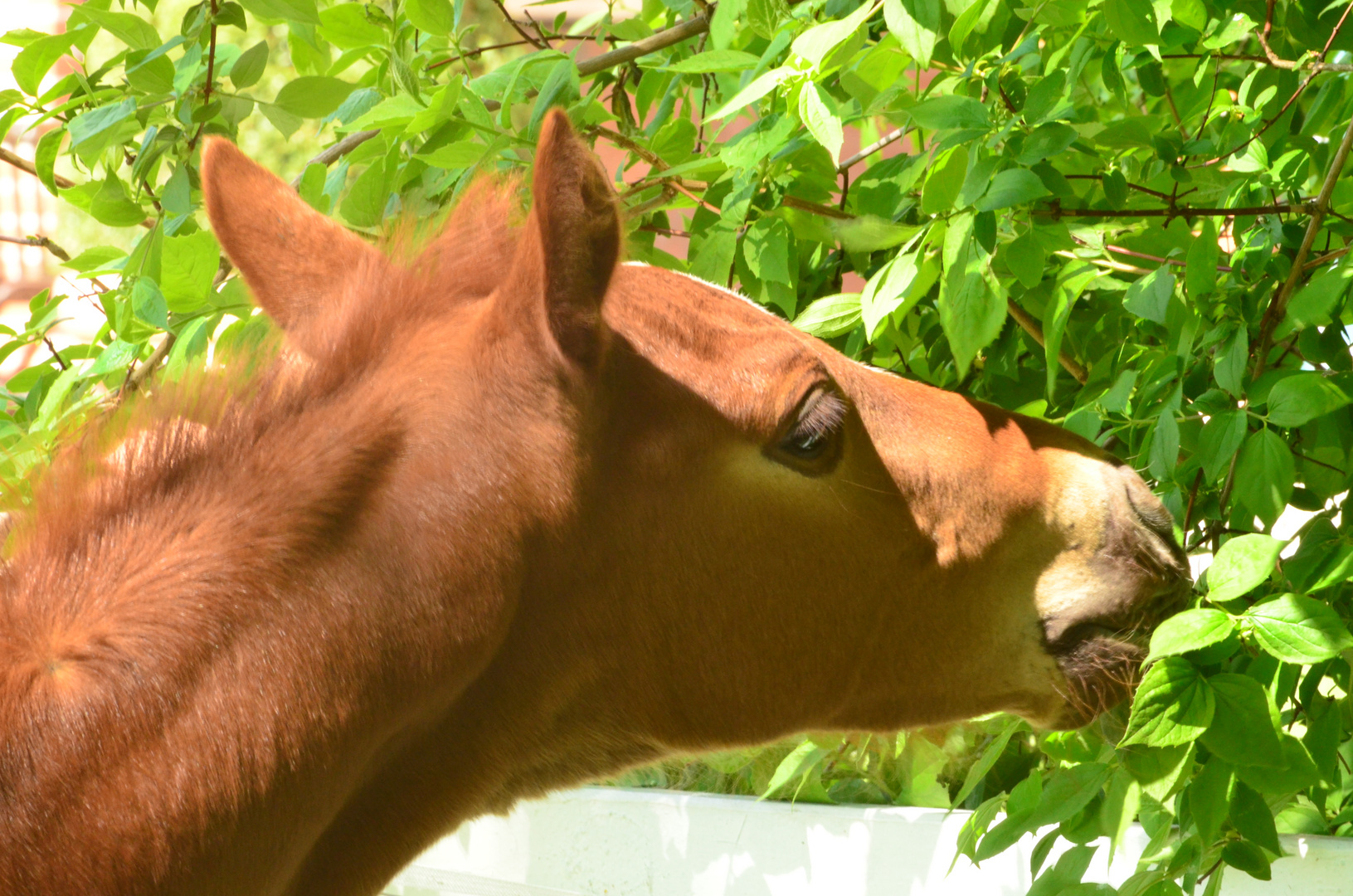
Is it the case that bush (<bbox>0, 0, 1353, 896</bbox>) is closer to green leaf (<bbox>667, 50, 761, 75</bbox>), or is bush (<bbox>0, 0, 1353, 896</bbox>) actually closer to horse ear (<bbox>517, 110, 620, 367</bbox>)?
green leaf (<bbox>667, 50, 761, 75</bbox>)

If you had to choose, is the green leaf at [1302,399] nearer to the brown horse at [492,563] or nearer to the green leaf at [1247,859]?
the brown horse at [492,563]

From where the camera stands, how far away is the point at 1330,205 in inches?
60.2

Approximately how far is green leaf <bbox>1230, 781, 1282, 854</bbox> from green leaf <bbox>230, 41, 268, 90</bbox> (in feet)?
5.46

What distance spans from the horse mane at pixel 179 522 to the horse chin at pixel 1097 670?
2.88ft

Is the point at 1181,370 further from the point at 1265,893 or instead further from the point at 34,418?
the point at 34,418

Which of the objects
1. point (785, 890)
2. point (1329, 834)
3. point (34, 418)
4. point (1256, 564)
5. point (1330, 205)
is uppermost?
point (1330, 205)

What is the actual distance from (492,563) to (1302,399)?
840mm

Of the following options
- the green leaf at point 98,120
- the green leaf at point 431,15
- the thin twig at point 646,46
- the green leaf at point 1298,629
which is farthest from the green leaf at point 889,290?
the green leaf at point 98,120

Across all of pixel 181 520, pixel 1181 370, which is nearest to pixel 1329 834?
pixel 1181 370

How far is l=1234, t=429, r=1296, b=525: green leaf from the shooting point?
1.30m

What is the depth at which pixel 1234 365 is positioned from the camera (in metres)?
1.34

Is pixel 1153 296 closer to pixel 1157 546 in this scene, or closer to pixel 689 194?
pixel 1157 546

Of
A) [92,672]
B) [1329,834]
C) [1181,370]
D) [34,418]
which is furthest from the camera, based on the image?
[34,418]

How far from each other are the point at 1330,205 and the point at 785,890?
1384mm
